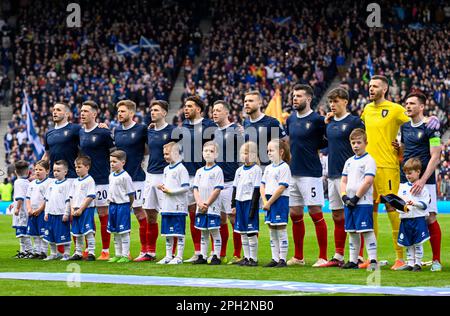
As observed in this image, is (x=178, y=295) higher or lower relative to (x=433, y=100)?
lower

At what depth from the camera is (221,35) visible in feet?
147

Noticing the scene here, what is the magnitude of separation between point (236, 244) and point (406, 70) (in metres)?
23.8

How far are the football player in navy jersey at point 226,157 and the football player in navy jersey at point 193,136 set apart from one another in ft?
0.72

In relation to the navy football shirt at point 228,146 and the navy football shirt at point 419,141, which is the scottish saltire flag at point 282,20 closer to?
the navy football shirt at point 228,146

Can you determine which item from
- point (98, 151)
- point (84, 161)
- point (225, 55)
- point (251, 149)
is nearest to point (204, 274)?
point (251, 149)

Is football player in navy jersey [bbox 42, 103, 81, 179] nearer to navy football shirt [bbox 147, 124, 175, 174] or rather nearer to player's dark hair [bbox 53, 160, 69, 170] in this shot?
player's dark hair [bbox 53, 160, 69, 170]

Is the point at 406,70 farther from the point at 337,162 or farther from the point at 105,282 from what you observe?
the point at 105,282

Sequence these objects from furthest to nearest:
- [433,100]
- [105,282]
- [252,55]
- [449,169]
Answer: [252,55], [433,100], [449,169], [105,282]

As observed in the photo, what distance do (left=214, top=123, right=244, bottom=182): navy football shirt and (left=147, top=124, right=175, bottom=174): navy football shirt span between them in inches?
28.3

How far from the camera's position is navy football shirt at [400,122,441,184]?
1332 cm

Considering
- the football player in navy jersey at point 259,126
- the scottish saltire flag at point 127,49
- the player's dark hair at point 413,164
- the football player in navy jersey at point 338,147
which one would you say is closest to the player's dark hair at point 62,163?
the football player in navy jersey at point 259,126

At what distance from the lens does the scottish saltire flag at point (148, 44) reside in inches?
1762

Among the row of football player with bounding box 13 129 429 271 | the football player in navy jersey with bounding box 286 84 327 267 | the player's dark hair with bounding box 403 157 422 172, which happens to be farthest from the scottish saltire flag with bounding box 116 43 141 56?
the player's dark hair with bounding box 403 157 422 172
